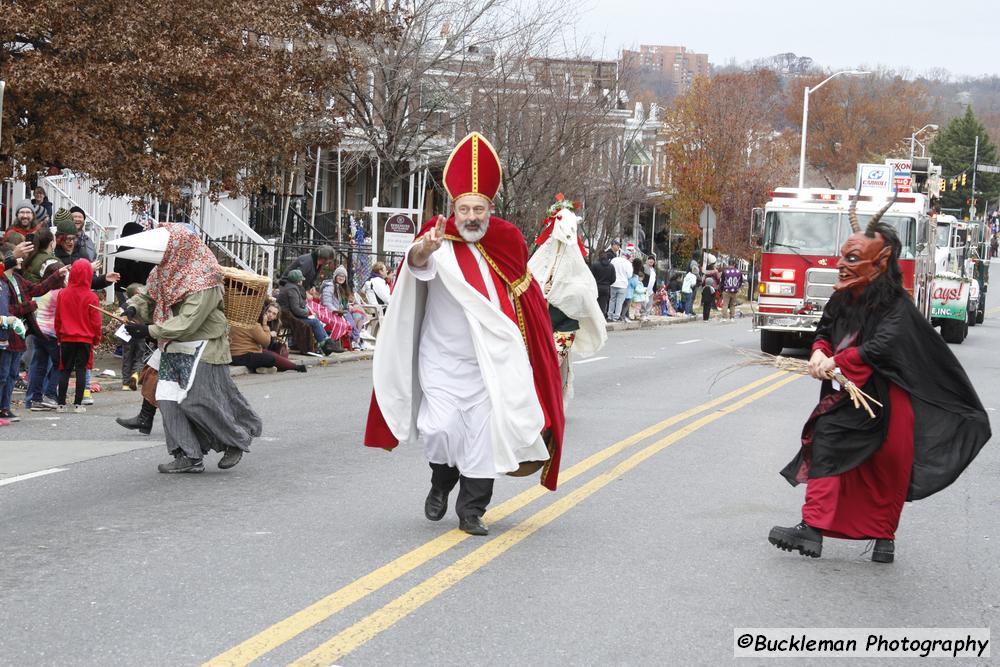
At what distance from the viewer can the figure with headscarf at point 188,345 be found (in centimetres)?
962

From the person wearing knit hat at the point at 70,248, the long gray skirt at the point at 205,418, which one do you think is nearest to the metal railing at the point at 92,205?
the person wearing knit hat at the point at 70,248

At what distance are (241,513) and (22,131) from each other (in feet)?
33.3

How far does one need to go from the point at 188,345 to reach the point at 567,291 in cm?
417

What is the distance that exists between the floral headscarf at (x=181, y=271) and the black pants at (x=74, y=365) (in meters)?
4.22

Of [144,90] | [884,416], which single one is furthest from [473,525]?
[144,90]

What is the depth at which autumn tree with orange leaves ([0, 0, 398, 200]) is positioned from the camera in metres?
16.1

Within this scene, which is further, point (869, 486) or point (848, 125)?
point (848, 125)

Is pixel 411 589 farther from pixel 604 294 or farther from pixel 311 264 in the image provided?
pixel 604 294

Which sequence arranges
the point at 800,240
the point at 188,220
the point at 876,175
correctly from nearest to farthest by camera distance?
1. the point at 800,240
2. the point at 188,220
3. the point at 876,175

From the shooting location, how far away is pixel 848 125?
89125mm

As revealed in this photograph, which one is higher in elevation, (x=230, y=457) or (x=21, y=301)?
(x=21, y=301)

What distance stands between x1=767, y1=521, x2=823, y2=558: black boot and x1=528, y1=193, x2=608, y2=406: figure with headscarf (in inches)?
219

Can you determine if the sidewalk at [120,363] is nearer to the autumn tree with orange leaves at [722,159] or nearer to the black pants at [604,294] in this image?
the black pants at [604,294]

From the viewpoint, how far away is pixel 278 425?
1275 cm
